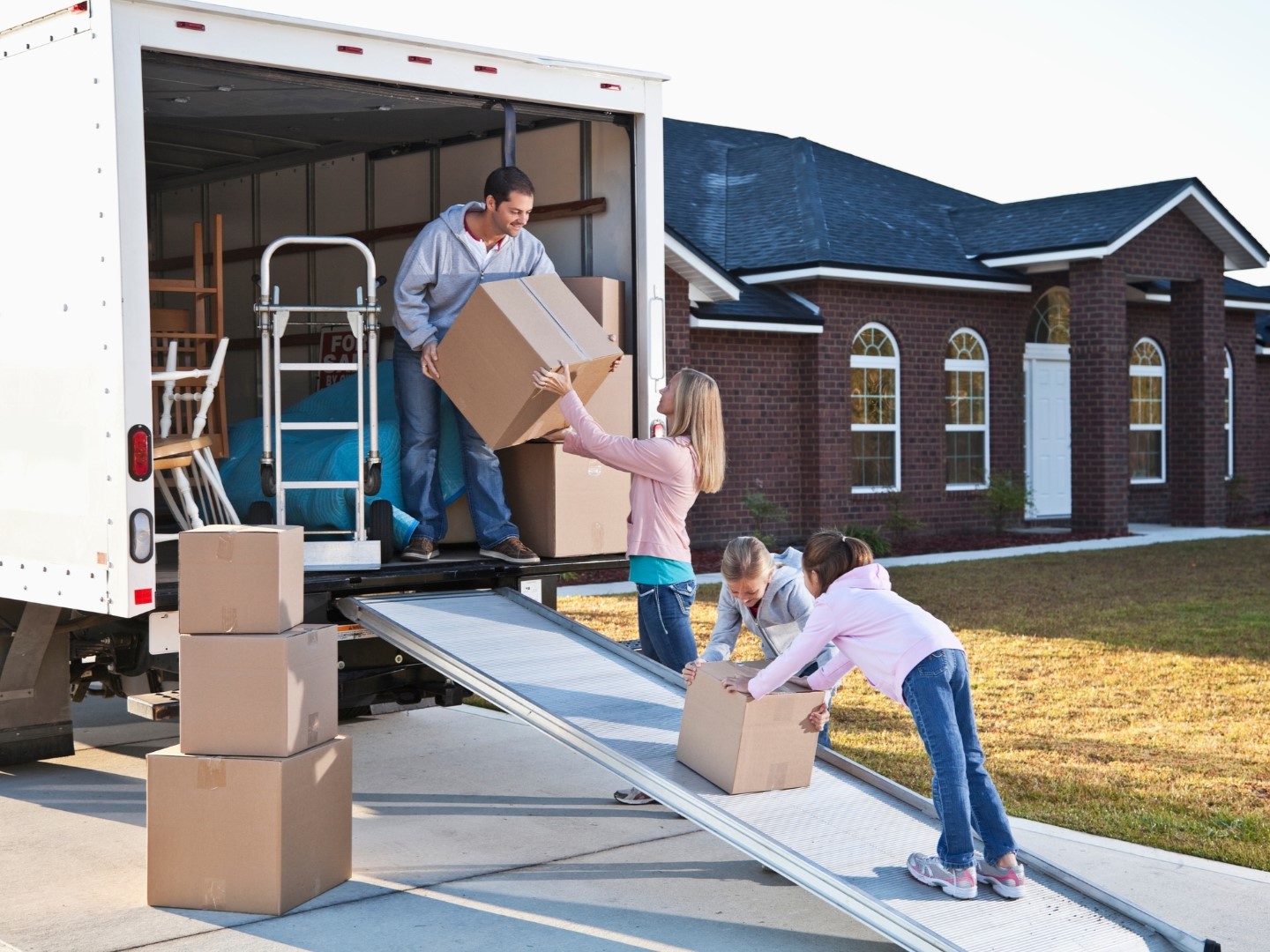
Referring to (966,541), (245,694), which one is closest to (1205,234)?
(966,541)

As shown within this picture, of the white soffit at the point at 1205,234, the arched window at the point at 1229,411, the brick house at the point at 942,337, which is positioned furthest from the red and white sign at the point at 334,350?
the arched window at the point at 1229,411

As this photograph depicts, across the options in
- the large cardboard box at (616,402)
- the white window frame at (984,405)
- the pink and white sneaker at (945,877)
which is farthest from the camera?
the white window frame at (984,405)

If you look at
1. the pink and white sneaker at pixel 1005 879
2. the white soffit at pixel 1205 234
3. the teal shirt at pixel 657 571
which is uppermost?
the white soffit at pixel 1205 234

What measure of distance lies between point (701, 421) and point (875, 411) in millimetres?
13375

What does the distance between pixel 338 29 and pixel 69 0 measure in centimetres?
99

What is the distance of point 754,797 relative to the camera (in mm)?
4754

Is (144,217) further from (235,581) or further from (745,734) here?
(745,734)

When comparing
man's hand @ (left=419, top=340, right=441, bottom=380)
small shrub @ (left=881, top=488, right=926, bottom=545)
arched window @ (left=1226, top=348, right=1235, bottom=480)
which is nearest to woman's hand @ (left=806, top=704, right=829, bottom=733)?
man's hand @ (left=419, top=340, right=441, bottom=380)

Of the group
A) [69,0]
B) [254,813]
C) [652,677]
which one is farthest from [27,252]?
[652,677]

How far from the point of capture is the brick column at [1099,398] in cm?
1912

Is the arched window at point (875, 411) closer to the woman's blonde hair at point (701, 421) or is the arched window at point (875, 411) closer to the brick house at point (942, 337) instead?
the brick house at point (942, 337)

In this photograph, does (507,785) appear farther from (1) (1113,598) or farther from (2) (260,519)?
(1) (1113,598)

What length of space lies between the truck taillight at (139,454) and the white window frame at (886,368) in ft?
45.5

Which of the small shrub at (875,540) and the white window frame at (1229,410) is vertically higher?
the white window frame at (1229,410)
